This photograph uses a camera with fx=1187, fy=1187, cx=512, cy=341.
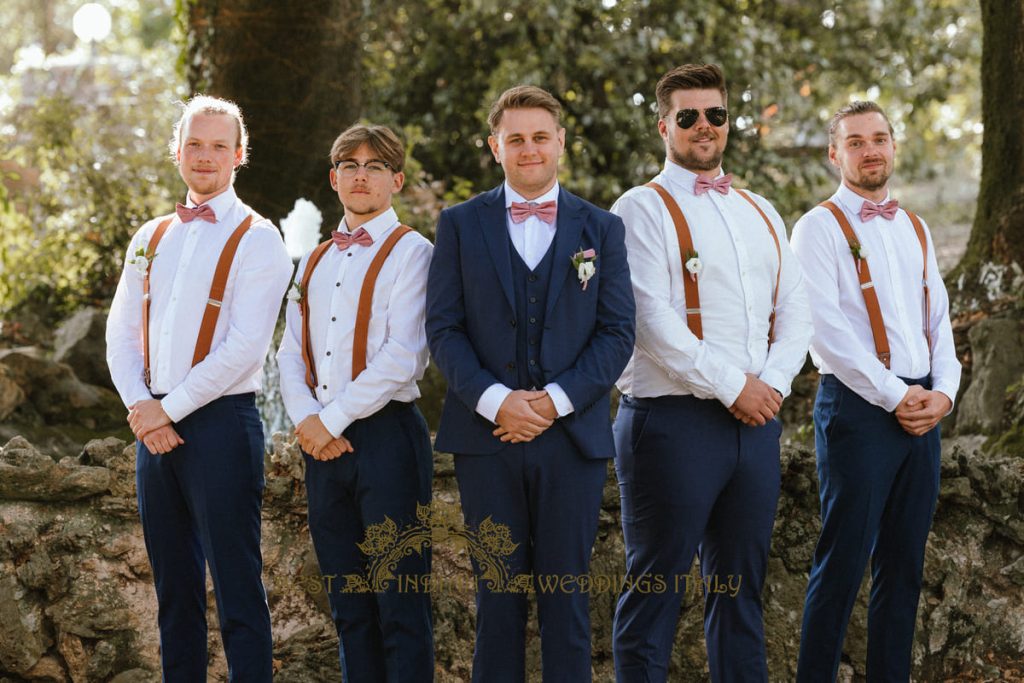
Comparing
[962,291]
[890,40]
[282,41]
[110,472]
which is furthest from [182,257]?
[890,40]

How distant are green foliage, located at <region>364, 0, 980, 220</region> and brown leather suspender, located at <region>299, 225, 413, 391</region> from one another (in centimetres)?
461

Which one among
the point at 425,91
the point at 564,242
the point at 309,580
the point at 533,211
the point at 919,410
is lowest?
the point at 309,580

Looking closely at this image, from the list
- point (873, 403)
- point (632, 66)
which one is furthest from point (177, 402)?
point (632, 66)

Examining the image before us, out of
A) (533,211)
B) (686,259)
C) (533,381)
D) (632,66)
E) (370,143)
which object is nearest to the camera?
(533,381)

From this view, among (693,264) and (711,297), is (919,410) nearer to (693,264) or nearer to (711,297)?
(711,297)

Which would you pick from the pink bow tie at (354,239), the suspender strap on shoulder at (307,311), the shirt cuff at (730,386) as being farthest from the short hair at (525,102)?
the shirt cuff at (730,386)

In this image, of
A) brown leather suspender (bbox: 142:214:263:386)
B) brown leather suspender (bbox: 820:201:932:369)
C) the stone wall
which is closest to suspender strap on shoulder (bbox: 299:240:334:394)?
brown leather suspender (bbox: 142:214:263:386)

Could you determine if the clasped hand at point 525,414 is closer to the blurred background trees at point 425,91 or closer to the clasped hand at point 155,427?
the clasped hand at point 155,427

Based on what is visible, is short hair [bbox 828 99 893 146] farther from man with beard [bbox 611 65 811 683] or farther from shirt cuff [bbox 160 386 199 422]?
shirt cuff [bbox 160 386 199 422]

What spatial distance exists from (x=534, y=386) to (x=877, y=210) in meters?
1.50

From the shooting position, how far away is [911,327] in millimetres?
4133

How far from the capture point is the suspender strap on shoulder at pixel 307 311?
3930 mm

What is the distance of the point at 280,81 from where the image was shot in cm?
705

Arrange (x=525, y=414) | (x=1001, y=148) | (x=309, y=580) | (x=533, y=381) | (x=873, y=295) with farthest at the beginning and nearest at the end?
(x=1001, y=148), (x=309, y=580), (x=873, y=295), (x=533, y=381), (x=525, y=414)
